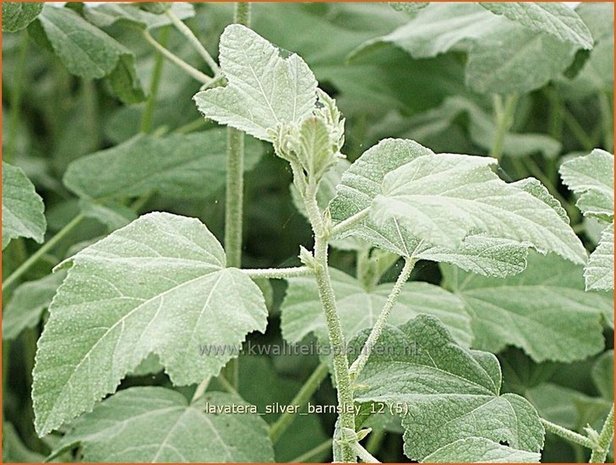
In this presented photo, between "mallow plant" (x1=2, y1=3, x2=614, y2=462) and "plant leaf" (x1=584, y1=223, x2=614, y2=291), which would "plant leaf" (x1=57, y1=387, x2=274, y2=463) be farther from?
"plant leaf" (x1=584, y1=223, x2=614, y2=291)

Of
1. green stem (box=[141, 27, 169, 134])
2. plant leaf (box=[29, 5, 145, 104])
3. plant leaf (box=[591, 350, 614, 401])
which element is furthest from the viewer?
green stem (box=[141, 27, 169, 134])

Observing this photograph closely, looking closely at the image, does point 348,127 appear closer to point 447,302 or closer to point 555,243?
point 447,302

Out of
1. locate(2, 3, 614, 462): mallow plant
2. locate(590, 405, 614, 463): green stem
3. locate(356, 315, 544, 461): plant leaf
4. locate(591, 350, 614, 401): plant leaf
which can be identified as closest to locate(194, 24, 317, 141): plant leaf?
locate(2, 3, 614, 462): mallow plant

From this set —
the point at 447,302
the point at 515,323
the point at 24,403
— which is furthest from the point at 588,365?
the point at 24,403

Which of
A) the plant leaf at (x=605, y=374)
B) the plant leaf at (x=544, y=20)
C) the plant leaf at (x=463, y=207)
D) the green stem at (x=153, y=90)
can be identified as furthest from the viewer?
the green stem at (x=153, y=90)

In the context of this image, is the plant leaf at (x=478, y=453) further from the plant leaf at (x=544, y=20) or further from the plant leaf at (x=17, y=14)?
the plant leaf at (x=17, y=14)

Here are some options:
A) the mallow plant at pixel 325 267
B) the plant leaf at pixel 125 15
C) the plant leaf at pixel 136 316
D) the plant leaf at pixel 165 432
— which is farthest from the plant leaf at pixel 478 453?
the plant leaf at pixel 125 15
